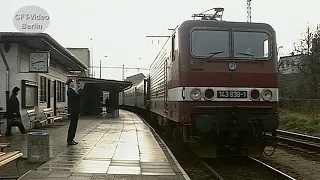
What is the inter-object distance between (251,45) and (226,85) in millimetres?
1258

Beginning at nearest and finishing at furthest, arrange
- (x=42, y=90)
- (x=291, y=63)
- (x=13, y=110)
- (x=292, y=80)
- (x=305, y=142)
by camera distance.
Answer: (x=13, y=110), (x=305, y=142), (x=42, y=90), (x=291, y=63), (x=292, y=80)

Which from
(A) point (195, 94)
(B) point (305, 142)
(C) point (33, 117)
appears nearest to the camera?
(A) point (195, 94)

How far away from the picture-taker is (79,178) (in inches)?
286

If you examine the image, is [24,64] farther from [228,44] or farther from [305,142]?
[305,142]

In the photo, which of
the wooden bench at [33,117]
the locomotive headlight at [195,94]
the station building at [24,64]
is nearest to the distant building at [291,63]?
the station building at [24,64]

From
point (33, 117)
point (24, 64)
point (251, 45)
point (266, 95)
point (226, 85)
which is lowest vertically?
point (33, 117)

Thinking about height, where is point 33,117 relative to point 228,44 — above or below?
below

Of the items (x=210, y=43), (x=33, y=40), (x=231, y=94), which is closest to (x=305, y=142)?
(x=231, y=94)

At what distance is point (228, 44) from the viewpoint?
33.0 ft

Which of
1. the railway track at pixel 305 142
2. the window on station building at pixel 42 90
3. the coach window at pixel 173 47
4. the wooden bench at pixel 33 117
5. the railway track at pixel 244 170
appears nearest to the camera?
the railway track at pixel 244 170

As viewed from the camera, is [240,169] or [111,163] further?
[240,169]

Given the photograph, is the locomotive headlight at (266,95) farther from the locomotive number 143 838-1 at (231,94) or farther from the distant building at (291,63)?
the distant building at (291,63)

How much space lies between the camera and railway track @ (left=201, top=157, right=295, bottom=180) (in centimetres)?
891

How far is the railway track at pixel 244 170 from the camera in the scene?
351 inches
